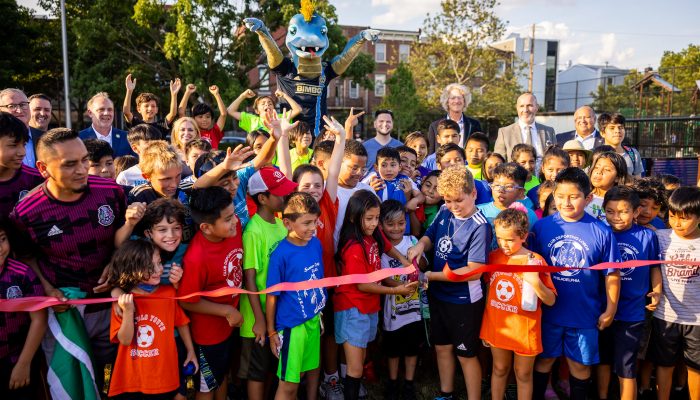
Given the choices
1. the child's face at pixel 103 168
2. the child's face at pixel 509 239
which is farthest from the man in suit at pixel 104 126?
the child's face at pixel 509 239

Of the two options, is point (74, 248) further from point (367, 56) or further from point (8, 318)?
point (367, 56)

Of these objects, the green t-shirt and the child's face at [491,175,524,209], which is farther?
the child's face at [491,175,524,209]

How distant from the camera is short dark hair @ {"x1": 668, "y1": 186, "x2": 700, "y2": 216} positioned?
3346mm

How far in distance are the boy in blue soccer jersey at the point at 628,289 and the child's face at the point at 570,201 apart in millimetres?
276

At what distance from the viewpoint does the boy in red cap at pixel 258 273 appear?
10.3 ft

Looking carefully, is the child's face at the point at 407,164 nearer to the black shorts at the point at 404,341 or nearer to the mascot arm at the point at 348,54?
the black shorts at the point at 404,341

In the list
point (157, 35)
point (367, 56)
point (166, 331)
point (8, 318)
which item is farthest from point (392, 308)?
point (157, 35)

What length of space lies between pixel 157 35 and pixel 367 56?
335 inches

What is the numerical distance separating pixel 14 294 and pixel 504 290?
301 centimetres

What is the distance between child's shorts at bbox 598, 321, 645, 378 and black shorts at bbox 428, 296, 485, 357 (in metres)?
0.94

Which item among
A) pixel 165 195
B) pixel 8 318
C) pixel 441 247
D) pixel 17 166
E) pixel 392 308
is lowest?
pixel 392 308

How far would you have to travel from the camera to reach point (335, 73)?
26.0 ft

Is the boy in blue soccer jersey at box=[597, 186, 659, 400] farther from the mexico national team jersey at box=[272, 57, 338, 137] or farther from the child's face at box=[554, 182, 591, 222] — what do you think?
the mexico national team jersey at box=[272, 57, 338, 137]

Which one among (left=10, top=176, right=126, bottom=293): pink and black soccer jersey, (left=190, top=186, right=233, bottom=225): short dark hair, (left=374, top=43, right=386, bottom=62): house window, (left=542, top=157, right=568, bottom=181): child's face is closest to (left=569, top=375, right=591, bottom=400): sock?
(left=542, top=157, right=568, bottom=181): child's face
